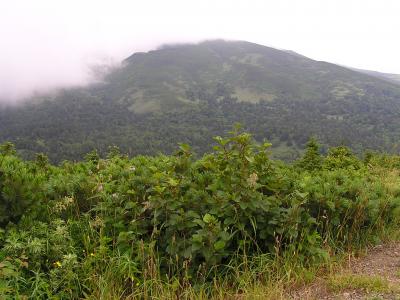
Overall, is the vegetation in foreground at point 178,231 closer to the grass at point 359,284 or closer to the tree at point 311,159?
the grass at point 359,284

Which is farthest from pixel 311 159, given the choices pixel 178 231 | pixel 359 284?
pixel 178 231

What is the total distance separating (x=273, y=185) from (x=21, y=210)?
298cm

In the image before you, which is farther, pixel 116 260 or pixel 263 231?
pixel 263 231

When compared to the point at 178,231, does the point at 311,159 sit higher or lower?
lower

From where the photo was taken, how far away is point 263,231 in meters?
4.50

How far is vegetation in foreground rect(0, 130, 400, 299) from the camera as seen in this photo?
3842 millimetres

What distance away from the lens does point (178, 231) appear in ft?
14.2

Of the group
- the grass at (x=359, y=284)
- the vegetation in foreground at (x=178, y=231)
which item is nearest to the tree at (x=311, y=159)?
the vegetation in foreground at (x=178, y=231)

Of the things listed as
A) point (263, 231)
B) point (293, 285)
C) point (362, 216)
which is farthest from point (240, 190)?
point (362, 216)

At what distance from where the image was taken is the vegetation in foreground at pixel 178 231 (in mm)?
3842

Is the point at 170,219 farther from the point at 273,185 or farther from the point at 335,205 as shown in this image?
the point at 335,205

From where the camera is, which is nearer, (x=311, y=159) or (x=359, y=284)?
(x=359, y=284)

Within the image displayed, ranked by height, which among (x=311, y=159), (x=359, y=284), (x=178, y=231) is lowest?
(x=311, y=159)

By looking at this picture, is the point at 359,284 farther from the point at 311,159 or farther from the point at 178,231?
the point at 311,159
